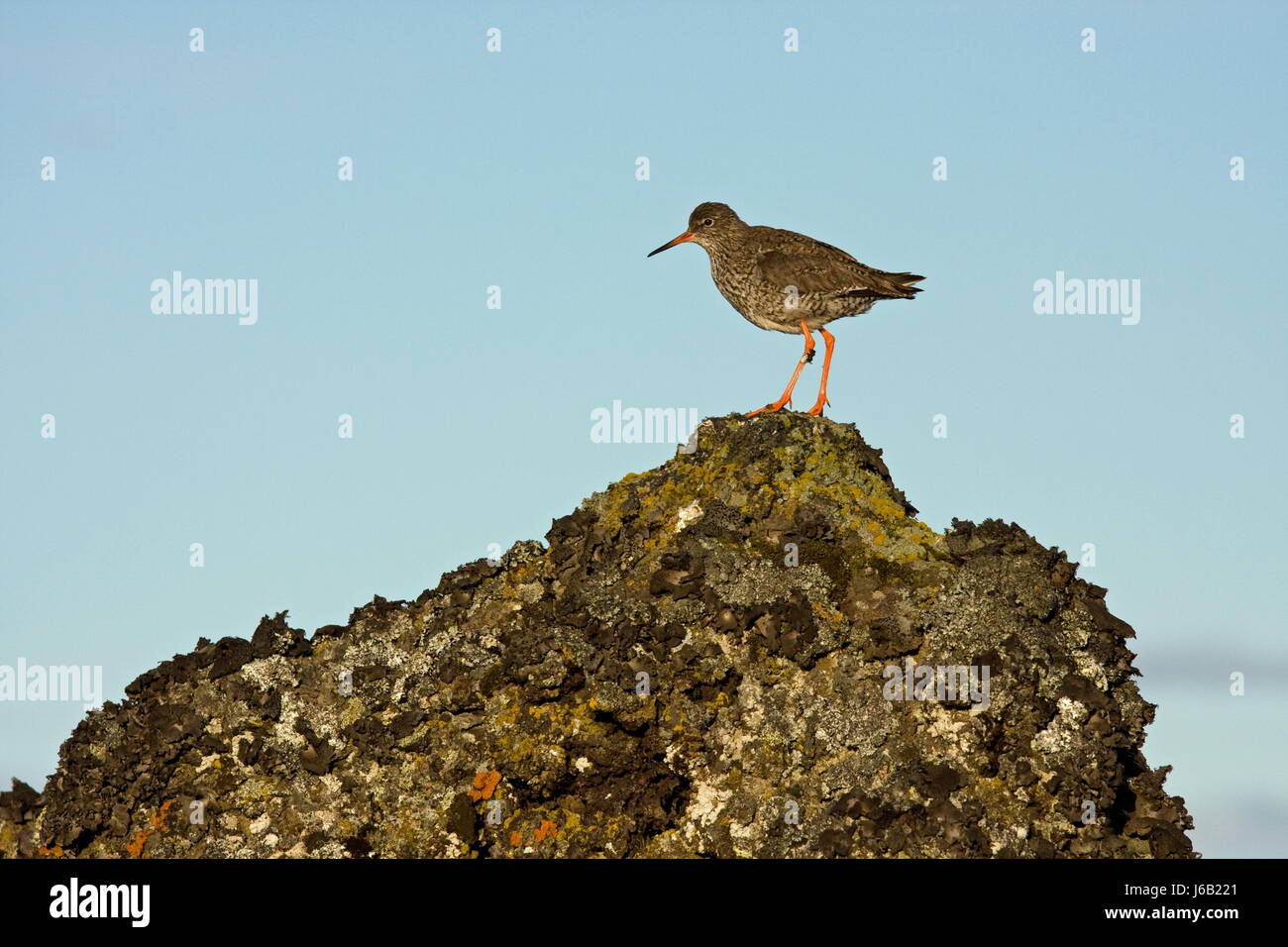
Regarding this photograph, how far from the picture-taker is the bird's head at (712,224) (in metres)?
17.4

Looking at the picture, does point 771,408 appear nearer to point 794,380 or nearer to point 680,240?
point 794,380

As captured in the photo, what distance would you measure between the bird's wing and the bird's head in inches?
31.0

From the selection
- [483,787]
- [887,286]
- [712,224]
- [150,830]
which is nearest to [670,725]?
[483,787]

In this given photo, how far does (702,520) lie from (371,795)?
3.61m

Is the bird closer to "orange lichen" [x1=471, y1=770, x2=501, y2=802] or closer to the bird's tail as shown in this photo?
the bird's tail

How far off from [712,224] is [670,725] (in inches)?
334

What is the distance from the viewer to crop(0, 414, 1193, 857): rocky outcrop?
1047 cm

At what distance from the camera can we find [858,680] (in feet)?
35.8

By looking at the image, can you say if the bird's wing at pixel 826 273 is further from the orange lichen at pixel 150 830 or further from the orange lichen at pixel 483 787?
the orange lichen at pixel 150 830

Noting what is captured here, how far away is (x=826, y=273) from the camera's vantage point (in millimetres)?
16328

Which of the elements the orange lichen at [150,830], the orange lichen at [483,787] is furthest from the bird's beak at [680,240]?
the orange lichen at [150,830]

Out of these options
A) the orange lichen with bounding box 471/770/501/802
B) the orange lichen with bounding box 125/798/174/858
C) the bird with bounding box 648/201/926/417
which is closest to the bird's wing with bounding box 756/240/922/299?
the bird with bounding box 648/201/926/417

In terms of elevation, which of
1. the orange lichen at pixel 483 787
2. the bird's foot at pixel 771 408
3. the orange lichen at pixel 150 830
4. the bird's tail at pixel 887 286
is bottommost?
the orange lichen at pixel 150 830
